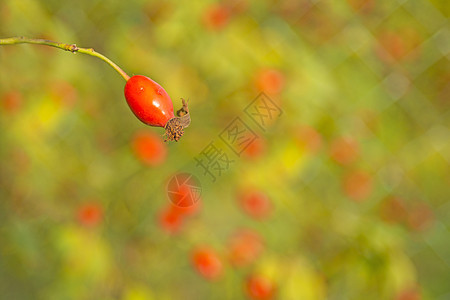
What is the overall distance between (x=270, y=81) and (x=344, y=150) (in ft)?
1.90

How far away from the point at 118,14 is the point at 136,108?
3.92ft

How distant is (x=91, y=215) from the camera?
4.40 ft

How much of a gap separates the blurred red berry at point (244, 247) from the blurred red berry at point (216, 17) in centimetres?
55

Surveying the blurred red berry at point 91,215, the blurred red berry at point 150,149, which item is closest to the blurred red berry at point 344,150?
the blurred red berry at point 150,149

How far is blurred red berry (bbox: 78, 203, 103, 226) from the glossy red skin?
90 centimetres

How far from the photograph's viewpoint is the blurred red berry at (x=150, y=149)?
1.29m

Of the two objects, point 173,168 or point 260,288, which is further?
point 173,168

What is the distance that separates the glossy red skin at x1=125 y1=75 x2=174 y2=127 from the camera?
483 millimetres

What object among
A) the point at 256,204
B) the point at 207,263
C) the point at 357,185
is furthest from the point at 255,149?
the point at 357,185

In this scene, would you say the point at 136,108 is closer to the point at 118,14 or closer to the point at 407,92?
the point at 118,14

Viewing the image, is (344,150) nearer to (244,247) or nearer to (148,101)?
(244,247)

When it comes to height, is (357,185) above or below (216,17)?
below

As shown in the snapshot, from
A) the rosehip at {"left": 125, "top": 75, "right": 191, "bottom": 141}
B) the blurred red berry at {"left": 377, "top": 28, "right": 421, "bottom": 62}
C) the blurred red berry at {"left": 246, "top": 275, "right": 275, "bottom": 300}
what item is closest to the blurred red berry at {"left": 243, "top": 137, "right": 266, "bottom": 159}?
the blurred red berry at {"left": 246, "top": 275, "right": 275, "bottom": 300}

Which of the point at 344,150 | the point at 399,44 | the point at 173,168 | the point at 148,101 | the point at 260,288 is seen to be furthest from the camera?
the point at 399,44
